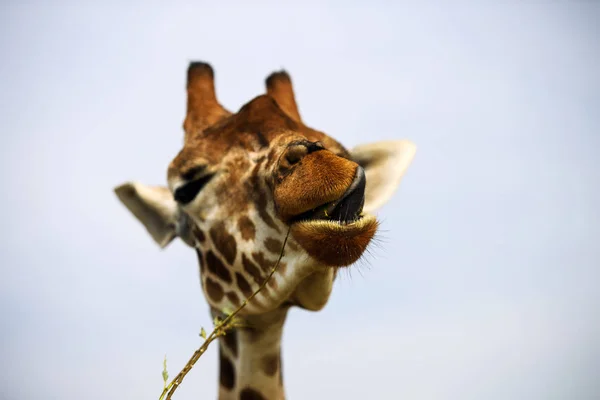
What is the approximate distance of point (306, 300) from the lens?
10.8 ft

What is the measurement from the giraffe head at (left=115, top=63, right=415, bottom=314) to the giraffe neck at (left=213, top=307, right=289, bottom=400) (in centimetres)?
25

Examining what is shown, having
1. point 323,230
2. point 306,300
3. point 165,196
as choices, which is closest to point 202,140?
point 165,196

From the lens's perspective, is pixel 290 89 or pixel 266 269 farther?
pixel 290 89

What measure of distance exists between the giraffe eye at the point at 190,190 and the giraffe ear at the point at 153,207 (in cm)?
58

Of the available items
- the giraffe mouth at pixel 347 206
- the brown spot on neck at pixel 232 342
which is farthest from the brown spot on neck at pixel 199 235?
the giraffe mouth at pixel 347 206

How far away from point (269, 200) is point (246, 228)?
10.2 inches

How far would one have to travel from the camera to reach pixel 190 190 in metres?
3.59

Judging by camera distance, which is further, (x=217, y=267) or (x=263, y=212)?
(x=217, y=267)

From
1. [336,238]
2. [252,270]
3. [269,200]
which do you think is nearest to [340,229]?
[336,238]

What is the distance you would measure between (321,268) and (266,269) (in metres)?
0.41

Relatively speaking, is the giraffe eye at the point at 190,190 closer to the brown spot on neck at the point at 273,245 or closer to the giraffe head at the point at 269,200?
the giraffe head at the point at 269,200

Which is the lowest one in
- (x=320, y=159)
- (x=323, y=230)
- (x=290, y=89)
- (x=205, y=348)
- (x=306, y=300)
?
(x=205, y=348)

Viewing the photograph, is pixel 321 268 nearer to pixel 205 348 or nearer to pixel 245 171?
pixel 245 171

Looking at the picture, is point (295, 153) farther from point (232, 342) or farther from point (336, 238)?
point (232, 342)
